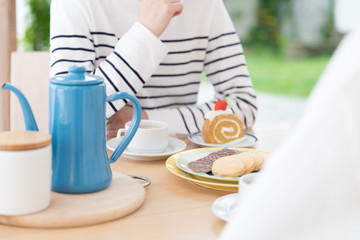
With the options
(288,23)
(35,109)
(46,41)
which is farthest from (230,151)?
(288,23)

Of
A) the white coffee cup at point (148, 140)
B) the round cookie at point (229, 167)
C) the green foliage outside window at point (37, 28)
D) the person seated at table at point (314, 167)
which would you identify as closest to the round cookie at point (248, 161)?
the round cookie at point (229, 167)

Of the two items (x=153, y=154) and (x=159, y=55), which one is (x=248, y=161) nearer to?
(x=153, y=154)

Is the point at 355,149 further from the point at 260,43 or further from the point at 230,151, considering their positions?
the point at 260,43

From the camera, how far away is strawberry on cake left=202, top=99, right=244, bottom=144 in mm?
1165

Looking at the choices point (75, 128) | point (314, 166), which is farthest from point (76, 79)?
point (314, 166)

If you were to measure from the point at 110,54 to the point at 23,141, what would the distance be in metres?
0.74

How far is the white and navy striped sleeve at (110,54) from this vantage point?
127 centimetres

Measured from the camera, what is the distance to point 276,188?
35 centimetres

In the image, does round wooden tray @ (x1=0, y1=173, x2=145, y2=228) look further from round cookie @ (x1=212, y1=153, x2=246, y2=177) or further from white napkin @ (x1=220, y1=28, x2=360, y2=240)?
white napkin @ (x1=220, y1=28, x2=360, y2=240)

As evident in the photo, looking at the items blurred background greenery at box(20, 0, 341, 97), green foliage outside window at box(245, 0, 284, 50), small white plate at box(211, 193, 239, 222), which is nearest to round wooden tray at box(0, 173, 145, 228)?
small white plate at box(211, 193, 239, 222)

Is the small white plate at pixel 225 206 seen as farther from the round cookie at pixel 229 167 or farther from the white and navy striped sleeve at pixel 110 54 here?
the white and navy striped sleeve at pixel 110 54

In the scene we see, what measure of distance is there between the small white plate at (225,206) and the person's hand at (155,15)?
0.68 m

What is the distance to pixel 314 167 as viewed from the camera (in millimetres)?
347

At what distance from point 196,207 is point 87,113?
228mm
